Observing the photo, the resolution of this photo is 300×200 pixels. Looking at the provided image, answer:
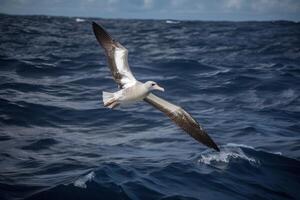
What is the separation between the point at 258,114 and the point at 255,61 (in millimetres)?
11605

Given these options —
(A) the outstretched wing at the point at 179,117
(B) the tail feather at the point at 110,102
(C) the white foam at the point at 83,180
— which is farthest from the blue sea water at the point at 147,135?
(B) the tail feather at the point at 110,102

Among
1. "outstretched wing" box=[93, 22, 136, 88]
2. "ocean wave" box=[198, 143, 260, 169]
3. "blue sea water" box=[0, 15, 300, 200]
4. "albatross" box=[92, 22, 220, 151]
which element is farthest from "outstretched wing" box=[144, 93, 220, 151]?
"ocean wave" box=[198, 143, 260, 169]

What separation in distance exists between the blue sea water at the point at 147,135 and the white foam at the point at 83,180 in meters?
0.02

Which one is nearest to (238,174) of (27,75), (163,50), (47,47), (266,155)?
(266,155)

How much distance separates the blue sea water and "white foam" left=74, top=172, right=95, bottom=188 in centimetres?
2

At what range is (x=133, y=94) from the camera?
8.43m

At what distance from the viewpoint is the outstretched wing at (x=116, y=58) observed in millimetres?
9086

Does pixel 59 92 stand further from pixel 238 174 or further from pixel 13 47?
pixel 13 47

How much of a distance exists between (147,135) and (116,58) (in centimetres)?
371

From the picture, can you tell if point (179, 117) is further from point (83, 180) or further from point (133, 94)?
point (83, 180)

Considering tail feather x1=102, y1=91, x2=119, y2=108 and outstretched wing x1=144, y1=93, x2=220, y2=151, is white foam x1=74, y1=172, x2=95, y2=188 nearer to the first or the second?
tail feather x1=102, y1=91, x2=119, y2=108

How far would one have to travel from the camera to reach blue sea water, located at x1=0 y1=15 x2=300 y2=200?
9305 millimetres

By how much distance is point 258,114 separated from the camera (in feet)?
48.6

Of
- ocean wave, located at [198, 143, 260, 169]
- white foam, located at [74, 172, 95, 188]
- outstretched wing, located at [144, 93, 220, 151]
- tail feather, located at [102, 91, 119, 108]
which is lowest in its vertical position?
white foam, located at [74, 172, 95, 188]
